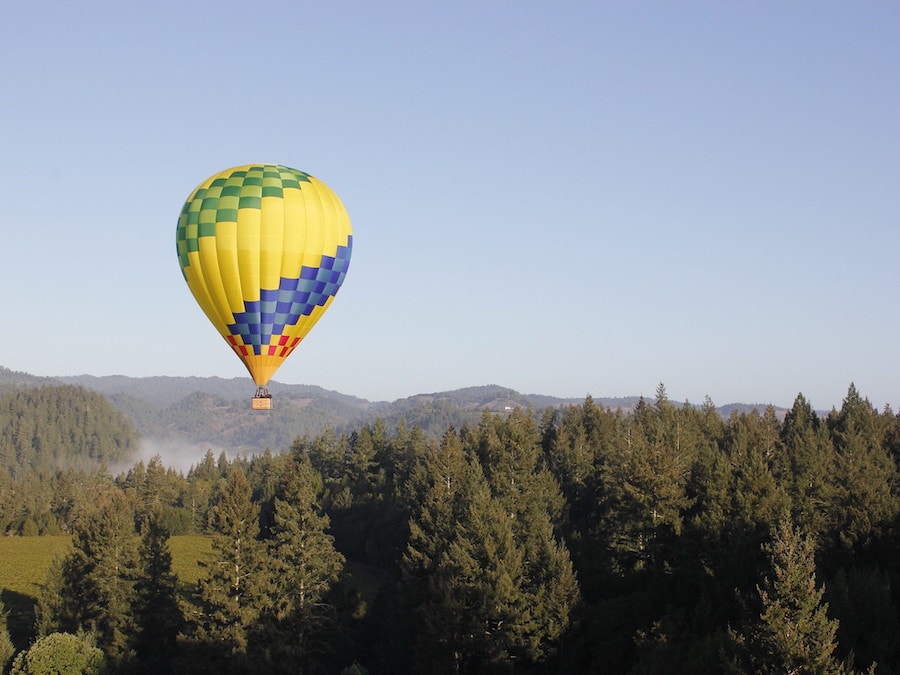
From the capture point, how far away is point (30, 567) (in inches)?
3314

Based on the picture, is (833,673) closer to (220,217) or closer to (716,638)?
(716,638)

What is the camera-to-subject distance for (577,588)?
146 ft

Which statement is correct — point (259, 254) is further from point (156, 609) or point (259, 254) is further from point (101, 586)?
point (156, 609)

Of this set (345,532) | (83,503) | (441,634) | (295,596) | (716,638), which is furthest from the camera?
(83,503)

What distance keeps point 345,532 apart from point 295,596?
44.2m

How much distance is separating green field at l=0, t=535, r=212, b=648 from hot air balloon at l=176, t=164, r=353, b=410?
39.0 ft

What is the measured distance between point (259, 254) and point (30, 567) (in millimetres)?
54830

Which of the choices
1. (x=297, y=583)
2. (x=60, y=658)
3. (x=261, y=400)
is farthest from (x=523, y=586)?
(x=60, y=658)

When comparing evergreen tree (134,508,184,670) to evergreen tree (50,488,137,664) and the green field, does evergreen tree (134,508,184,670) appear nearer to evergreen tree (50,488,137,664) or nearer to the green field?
evergreen tree (50,488,137,664)

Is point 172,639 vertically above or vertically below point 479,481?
below

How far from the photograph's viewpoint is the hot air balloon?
45.5 m

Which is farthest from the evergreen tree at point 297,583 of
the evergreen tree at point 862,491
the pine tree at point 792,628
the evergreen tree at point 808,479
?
the evergreen tree at point 862,491

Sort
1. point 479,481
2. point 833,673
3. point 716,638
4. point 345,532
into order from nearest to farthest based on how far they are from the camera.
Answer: point 833,673 < point 716,638 < point 479,481 < point 345,532

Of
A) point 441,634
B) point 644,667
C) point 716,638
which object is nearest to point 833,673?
point 716,638
